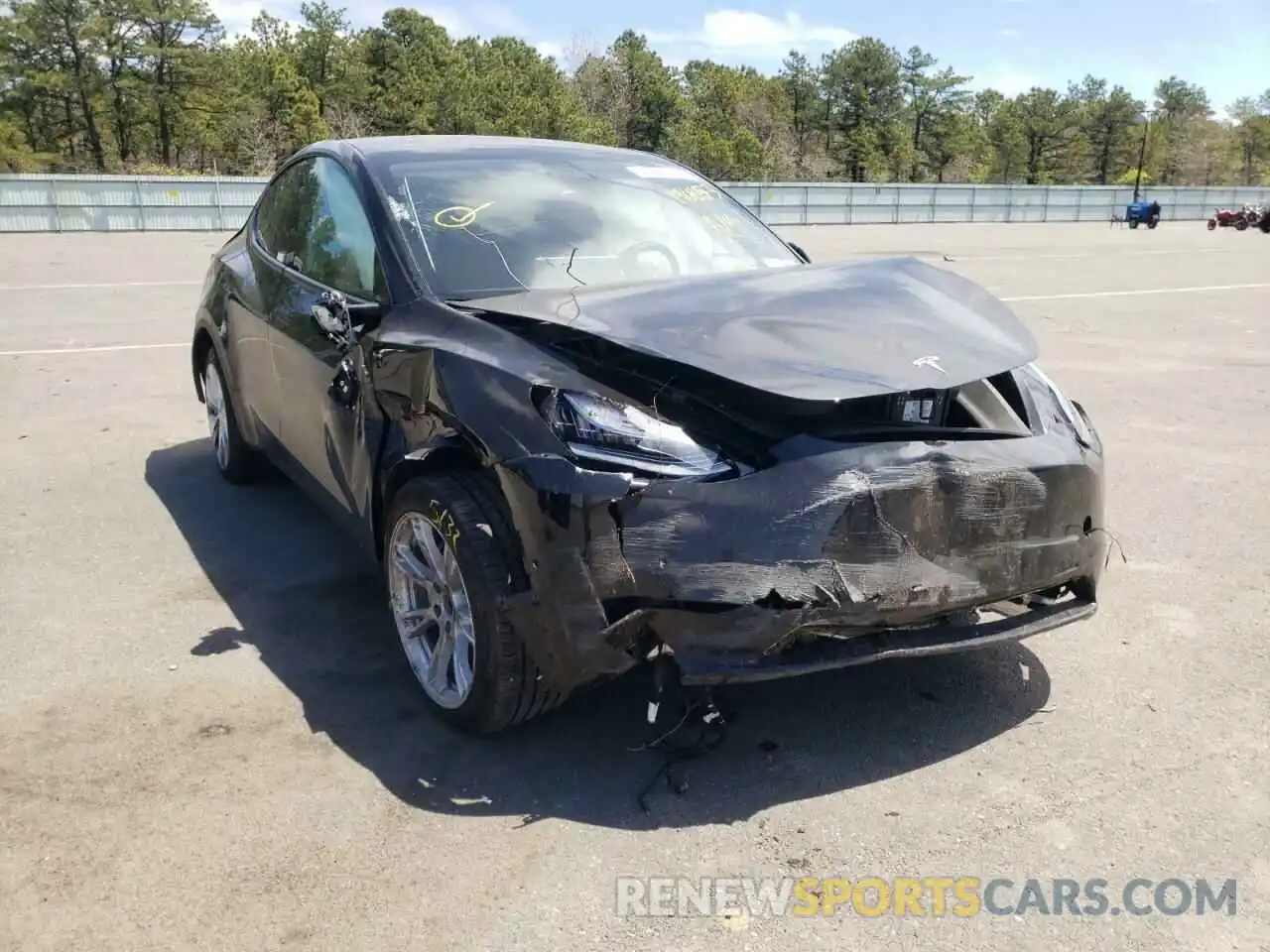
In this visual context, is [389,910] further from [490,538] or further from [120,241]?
[120,241]

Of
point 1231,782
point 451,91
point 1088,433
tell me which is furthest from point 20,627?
point 451,91

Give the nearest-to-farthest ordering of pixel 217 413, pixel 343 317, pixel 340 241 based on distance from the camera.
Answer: pixel 343 317 → pixel 340 241 → pixel 217 413

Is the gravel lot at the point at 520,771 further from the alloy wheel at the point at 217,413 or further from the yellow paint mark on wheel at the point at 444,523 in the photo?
the yellow paint mark on wheel at the point at 444,523

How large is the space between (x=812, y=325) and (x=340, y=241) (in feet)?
6.48

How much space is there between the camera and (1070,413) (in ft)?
11.0

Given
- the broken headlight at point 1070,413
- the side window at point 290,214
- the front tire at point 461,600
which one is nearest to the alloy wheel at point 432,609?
the front tire at point 461,600

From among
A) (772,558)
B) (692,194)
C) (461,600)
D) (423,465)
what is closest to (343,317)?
(423,465)

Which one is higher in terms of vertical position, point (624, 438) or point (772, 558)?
point (624, 438)

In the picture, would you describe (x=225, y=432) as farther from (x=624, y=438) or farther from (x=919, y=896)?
(x=919, y=896)

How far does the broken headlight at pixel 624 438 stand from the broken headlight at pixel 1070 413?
4.04 ft

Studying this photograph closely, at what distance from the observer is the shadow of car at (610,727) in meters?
2.91

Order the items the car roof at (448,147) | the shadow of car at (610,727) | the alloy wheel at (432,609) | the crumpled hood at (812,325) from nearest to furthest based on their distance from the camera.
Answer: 1. the crumpled hood at (812,325)
2. the shadow of car at (610,727)
3. the alloy wheel at (432,609)
4. the car roof at (448,147)

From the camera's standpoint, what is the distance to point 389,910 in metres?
2.47

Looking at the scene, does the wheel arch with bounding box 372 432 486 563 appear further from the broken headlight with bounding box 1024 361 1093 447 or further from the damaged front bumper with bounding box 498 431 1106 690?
the broken headlight with bounding box 1024 361 1093 447
